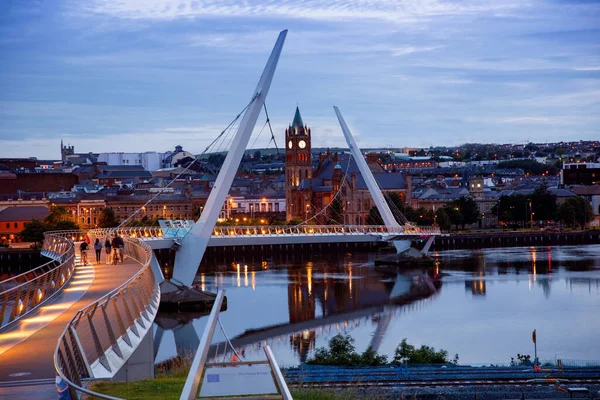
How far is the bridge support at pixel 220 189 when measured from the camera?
30703 mm

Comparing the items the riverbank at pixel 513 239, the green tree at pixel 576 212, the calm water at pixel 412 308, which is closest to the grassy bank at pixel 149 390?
the calm water at pixel 412 308

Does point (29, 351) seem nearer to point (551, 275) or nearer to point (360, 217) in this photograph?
point (551, 275)

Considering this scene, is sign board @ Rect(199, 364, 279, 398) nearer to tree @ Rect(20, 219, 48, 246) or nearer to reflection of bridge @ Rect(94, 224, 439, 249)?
reflection of bridge @ Rect(94, 224, 439, 249)

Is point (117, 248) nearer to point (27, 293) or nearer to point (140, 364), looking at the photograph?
point (140, 364)

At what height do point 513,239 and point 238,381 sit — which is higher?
point 238,381

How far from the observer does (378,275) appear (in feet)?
145

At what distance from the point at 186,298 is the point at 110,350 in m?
22.0

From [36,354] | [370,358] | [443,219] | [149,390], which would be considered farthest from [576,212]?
[36,354]

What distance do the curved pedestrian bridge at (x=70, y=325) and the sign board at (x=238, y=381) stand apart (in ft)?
2.73

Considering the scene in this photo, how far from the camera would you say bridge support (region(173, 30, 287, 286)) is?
30.7 m

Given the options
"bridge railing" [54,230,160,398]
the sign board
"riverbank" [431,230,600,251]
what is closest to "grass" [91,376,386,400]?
"bridge railing" [54,230,160,398]

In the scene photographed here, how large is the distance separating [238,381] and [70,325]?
1.20m

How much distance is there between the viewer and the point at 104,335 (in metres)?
8.26

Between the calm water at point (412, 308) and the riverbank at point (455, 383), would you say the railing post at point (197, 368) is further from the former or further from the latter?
the calm water at point (412, 308)
